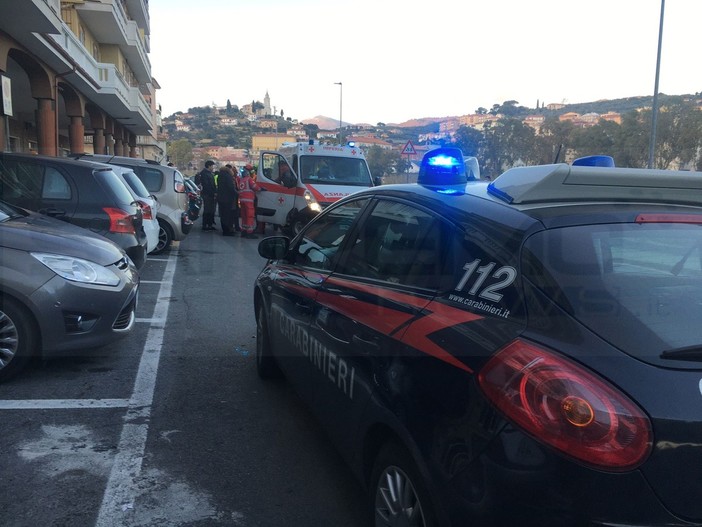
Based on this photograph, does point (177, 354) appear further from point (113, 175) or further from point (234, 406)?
point (113, 175)

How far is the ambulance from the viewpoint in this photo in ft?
49.8

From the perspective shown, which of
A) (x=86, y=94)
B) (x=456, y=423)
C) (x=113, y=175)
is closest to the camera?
(x=456, y=423)

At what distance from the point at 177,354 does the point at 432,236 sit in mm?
3682

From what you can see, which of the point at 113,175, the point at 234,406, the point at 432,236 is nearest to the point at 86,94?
the point at 113,175

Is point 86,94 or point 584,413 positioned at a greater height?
point 86,94

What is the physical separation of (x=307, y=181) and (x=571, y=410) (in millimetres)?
14040

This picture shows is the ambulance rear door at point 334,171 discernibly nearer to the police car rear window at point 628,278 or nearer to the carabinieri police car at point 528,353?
the carabinieri police car at point 528,353

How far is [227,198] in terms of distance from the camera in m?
15.9

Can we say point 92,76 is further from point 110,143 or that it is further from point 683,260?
point 683,260

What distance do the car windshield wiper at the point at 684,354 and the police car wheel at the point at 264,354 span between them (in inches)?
129

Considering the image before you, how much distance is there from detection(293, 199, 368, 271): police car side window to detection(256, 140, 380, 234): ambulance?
1057cm

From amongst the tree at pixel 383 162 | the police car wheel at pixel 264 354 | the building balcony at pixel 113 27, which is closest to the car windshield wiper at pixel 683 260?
the police car wheel at pixel 264 354

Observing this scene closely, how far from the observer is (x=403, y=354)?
2428 mm

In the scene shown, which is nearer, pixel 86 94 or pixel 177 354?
pixel 177 354
